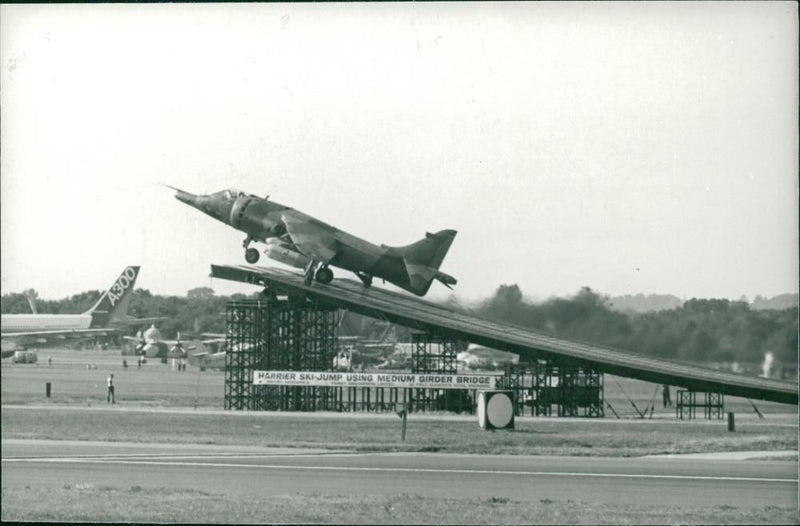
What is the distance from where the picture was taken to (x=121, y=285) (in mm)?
31891

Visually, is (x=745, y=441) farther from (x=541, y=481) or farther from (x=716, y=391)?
(x=541, y=481)

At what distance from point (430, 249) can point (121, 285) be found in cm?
989

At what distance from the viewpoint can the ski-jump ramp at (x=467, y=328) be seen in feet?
102

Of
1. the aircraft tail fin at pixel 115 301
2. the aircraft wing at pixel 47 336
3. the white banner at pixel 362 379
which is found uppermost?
the aircraft tail fin at pixel 115 301

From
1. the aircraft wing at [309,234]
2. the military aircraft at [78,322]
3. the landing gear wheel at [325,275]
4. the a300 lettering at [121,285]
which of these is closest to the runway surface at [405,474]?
the a300 lettering at [121,285]

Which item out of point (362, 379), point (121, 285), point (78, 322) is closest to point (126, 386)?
point (78, 322)

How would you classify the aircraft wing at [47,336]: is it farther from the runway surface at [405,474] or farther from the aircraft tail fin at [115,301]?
the runway surface at [405,474]

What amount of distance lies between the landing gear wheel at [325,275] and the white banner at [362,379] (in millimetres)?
4499

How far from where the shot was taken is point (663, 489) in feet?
71.8

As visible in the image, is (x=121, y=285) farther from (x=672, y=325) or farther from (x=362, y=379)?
(x=672, y=325)

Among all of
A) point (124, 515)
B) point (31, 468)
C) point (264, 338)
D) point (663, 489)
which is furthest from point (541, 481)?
point (264, 338)

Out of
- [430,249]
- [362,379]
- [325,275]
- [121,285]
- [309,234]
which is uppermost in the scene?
[309,234]

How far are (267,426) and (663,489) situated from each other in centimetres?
1564

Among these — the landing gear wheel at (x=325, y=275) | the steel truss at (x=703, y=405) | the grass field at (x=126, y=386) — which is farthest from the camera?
the grass field at (x=126, y=386)
